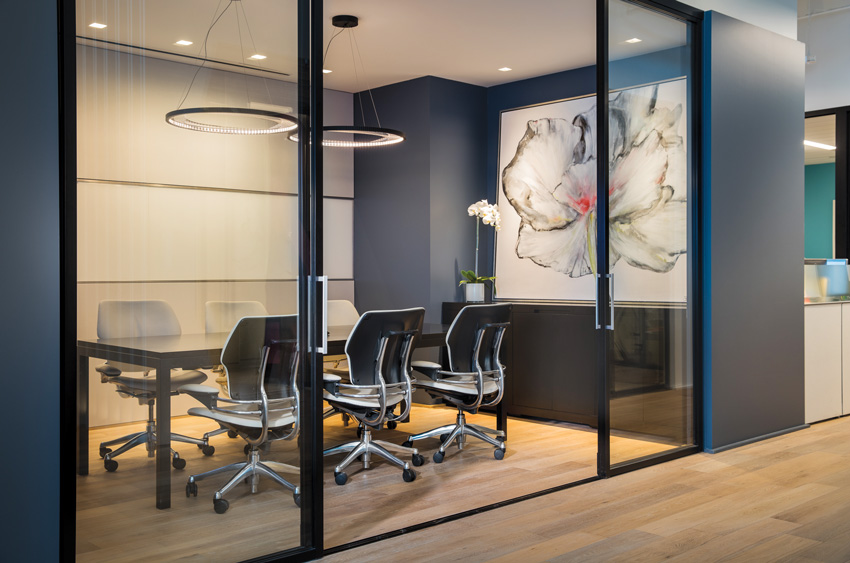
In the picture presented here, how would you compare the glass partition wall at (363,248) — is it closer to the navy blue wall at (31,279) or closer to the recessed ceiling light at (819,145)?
the navy blue wall at (31,279)

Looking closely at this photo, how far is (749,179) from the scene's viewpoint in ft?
17.7

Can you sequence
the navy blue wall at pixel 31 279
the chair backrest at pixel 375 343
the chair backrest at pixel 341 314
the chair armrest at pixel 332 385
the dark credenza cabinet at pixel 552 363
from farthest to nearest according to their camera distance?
the dark credenza cabinet at pixel 552 363 < the chair backrest at pixel 341 314 < the chair armrest at pixel 332 385 < the chair backrest at pixel 375 343 < the navy blue wall at pixel 31 279

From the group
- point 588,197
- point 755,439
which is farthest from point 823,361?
point 588,197

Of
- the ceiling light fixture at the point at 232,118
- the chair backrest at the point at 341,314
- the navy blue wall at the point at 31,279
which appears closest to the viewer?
the navy blue wall at the point at 31,279

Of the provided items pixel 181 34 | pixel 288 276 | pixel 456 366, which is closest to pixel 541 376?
pixel 456 366

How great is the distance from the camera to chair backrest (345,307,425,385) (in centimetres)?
447

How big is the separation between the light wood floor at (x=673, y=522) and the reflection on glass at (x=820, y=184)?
9.38ft

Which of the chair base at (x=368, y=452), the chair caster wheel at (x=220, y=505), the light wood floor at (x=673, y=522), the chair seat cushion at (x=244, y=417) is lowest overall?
the light wood floor at (x=673, y=522)

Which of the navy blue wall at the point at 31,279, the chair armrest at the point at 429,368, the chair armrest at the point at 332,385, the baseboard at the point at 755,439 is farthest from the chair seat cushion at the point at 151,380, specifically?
the baseboard at the point at 755,439

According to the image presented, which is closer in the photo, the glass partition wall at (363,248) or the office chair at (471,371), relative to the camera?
the glass partition wall at (363,248)

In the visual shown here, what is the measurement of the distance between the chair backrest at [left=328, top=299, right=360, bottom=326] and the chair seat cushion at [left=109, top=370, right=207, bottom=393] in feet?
9.68

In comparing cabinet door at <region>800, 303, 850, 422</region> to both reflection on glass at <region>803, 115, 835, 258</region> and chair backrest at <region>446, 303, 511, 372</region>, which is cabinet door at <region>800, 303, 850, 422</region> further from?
chair backrest at <region>446, 303, 511, 372</region>

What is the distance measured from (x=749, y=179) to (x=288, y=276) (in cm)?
350

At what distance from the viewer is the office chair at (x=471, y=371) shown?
16.8 ft
